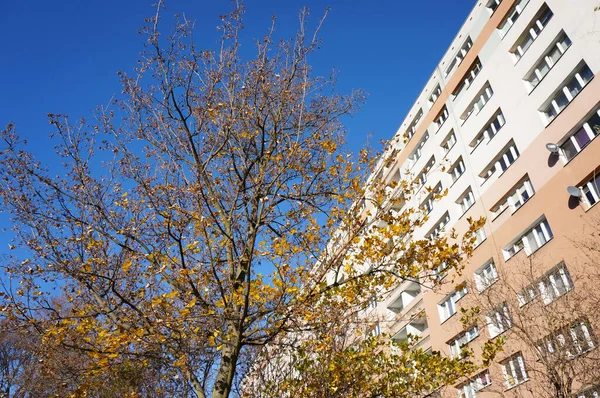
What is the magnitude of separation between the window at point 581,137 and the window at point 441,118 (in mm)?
10223

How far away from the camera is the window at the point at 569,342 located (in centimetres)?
1029

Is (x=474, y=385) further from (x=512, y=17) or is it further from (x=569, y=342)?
(x=512, y=17)

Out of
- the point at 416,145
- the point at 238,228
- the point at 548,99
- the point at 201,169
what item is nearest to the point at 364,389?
the point at 238,228

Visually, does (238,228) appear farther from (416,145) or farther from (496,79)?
(416,145)

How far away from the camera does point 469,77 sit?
23.7m

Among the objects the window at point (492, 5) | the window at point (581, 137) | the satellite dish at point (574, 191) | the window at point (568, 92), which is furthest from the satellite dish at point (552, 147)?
the window at point (492, 5)

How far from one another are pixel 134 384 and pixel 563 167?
51.6 feet

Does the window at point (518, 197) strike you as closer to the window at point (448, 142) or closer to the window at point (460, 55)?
the window at point (448, 142)

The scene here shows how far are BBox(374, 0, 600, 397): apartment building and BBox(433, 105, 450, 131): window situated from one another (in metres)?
0.07

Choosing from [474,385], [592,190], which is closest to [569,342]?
[592,190]

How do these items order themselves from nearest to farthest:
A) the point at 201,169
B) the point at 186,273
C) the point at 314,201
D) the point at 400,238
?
the point at 186,273 → the point at 400,238 → the point at 201,169 → the point at 314,201

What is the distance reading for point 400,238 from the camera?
6.67m

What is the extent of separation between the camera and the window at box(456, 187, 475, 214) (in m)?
21.4

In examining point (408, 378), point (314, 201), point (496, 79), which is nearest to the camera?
point (408, 378)
